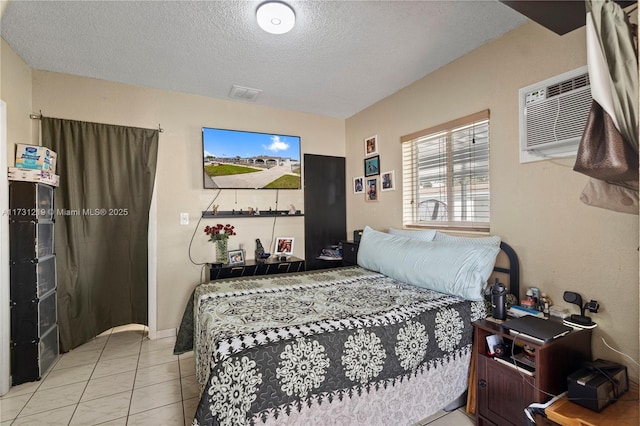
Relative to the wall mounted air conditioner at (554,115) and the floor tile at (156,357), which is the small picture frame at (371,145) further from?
the floor tile at (156,357)

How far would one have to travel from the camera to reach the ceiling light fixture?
6.02 ft

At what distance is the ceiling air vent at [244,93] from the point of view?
3087 millimetres

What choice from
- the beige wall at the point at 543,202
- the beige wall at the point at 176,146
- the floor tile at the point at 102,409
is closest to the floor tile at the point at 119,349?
the beige wall at the point at 176,146

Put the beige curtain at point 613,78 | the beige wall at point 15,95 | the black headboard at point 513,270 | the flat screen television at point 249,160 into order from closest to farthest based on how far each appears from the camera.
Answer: the beige curtain at point 613,78
the black headboard at point 513,270
the beige wall at point 15,95
the flat screen television at point 249,160

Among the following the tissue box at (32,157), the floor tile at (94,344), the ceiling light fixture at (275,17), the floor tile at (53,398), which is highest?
the ceiling light fixture at (275,17)

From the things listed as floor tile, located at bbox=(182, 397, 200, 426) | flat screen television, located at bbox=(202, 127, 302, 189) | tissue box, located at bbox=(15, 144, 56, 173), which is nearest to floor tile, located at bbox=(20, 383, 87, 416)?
floor tile, located at bbox=(182, 397, 200, 426)

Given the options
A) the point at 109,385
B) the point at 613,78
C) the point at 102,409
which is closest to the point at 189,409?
the point at 102,409

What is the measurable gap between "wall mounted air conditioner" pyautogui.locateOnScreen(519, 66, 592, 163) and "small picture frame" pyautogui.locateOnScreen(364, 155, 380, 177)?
1.59 metres

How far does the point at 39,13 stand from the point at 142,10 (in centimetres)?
69

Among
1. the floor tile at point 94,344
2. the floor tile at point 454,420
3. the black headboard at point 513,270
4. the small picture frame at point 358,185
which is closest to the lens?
the floor tile at point 454,420

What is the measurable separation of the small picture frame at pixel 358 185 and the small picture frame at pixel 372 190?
0.41 ft

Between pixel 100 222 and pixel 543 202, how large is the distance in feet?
12.3

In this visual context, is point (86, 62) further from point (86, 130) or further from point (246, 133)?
point (246, 133)

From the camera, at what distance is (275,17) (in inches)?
74.3
